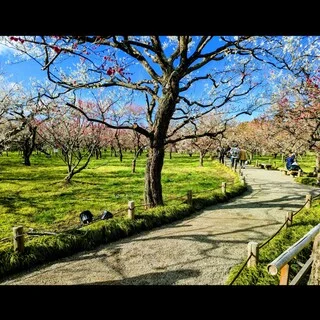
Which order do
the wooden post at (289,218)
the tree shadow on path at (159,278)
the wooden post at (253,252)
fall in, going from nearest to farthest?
1. the wooden post at (253,252)
2. the tree shadow on path at (159,278)
3. the wooden post at (289,218)

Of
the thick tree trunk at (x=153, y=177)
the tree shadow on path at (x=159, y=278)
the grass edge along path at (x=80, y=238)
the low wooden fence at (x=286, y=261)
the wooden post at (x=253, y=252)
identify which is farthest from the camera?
the thick tree trunk at (x=153, y=177)

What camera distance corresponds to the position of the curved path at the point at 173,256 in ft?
16.2

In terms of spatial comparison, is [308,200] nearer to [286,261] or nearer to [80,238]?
[286,261]

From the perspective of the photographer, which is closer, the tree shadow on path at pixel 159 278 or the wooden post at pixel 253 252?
the wooden post at pixel 253 252

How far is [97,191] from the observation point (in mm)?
13773

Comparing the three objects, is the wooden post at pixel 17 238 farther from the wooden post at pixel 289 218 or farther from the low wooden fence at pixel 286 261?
the wooden post at pixel 289 218

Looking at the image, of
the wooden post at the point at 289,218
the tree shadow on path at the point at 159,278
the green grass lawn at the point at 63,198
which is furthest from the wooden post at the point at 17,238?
the wooden post at the point at 289,218

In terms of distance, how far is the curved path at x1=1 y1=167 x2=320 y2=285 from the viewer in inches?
195
